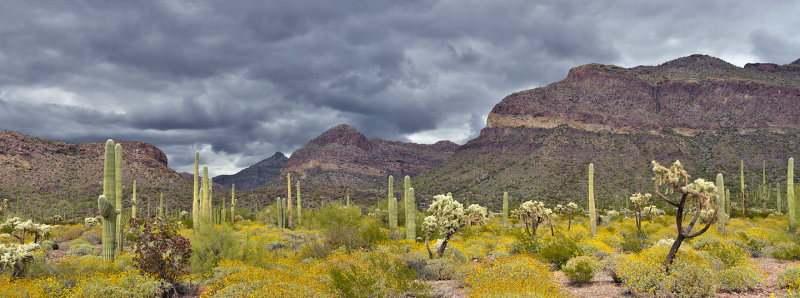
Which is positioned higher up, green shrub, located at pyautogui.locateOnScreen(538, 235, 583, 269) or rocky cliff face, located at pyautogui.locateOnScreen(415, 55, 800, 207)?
rocky cliff face, located at pyautogui.locateOnScreen(415, 55, 800, 207)

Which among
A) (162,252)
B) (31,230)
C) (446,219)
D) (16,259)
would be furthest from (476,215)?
(31,230)

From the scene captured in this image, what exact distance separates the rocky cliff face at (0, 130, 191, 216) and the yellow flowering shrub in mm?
57395

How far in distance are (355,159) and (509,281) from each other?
140 m

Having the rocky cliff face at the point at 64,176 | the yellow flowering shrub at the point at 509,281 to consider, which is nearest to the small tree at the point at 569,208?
the yellow flowering shrub at the point at 509,281

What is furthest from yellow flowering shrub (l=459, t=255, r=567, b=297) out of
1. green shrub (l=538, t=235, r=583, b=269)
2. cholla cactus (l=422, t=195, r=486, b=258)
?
cholla cactus (l=422, t=195, r=486, b=258)

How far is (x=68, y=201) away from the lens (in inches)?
2285

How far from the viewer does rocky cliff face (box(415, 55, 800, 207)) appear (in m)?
69.0

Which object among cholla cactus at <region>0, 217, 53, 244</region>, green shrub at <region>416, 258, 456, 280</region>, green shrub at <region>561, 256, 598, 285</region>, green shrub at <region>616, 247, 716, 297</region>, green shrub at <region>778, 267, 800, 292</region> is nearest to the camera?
green shrub at <region>616, 247, 716, 297</region>

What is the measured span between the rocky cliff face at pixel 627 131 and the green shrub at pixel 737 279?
46.7m

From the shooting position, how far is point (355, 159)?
14938 cm

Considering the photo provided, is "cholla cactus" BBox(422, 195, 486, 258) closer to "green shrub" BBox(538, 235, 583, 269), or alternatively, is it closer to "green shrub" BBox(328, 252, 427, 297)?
"green shrub" BBox(538, 235, 583, 269)

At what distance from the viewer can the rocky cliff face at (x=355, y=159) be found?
124938mm

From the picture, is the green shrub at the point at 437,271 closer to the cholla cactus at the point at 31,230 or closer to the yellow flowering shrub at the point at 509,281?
the yellow flowering shrub at the point at 509,281

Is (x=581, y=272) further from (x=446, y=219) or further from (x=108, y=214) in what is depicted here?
(x=108, y=214)
